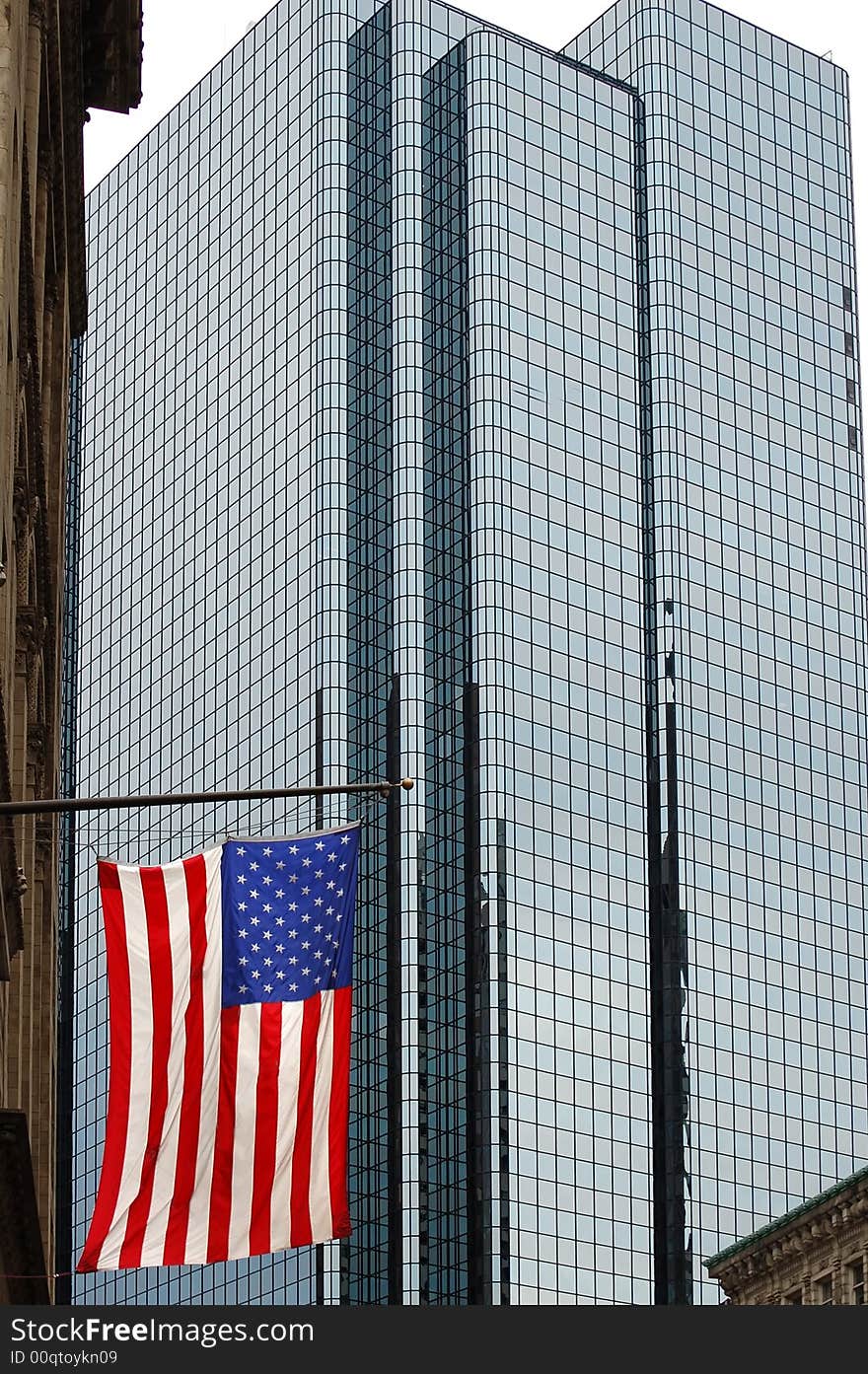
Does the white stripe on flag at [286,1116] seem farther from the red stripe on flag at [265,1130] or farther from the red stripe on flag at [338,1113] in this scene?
the red stripe on flag at [338,1113]

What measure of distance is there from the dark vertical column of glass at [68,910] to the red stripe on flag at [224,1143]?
4505 inches

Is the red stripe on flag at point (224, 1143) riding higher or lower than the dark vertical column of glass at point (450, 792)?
lower

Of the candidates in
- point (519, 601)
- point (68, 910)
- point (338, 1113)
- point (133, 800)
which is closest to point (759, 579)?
point (519, 601)

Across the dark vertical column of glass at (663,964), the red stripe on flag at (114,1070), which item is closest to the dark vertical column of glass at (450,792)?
the dark vertical column of glass at (663,964)

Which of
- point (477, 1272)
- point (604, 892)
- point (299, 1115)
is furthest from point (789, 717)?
point (299, 1115)

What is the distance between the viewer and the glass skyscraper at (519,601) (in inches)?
5408

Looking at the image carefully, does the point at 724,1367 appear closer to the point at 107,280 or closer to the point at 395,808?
the point at 395,808

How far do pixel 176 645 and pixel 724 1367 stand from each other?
14361cm

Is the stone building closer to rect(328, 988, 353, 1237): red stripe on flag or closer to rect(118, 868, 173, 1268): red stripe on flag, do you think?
rect(118, 868, 173, 1268): red stripe on flag

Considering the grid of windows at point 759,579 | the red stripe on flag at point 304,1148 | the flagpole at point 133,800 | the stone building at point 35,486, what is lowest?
the red stripe on flag at point 304,1148

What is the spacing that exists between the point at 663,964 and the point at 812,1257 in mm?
54152

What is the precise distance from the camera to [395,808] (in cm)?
14025

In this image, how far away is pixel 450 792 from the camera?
14088 centimetres

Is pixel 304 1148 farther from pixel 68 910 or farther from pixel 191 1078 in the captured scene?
pixel 68 910
